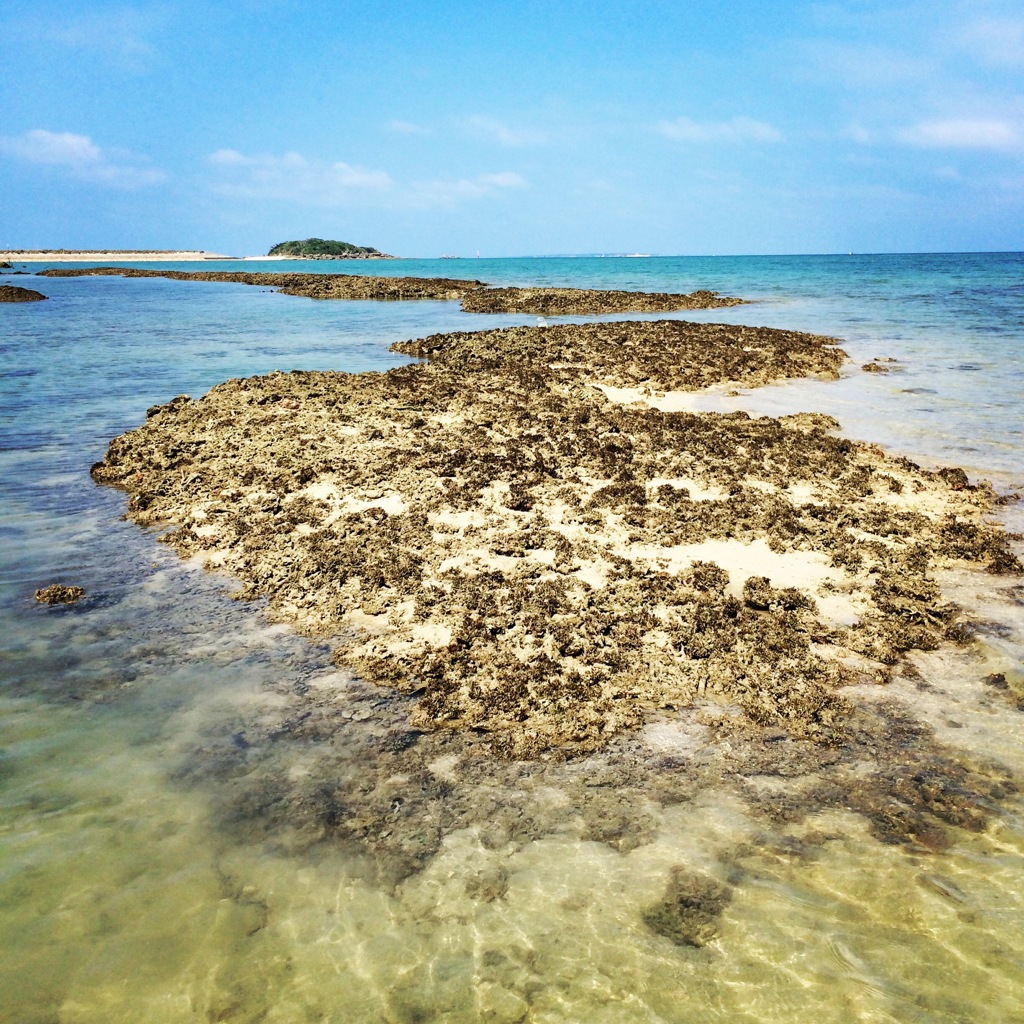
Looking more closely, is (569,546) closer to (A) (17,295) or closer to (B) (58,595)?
(B) (58,595)

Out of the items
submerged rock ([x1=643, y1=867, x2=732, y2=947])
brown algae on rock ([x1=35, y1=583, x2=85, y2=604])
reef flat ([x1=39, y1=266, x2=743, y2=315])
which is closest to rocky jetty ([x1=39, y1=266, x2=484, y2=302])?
reef flat ([x1=39, y1=266, x2=743, y2=315])

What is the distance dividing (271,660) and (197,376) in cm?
1444

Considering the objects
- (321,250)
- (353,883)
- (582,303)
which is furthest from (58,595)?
(321,250)

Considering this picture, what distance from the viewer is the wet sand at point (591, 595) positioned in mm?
3979

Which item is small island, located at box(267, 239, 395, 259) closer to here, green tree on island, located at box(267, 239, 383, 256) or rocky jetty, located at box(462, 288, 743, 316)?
green tree on island, located at box(267, 239, 383, 256)

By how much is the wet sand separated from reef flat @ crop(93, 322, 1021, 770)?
0.03 metres

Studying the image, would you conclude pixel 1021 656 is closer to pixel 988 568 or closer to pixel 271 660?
pixel 988 568

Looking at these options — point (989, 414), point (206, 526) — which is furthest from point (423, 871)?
point (989, 414)

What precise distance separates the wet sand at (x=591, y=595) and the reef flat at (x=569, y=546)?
28 mm

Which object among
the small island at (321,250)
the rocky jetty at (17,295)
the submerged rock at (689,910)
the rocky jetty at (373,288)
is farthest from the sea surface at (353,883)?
the small island at (321,250)

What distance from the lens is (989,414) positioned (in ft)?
41.2

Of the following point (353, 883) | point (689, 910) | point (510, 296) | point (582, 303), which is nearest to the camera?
point (689, 910)

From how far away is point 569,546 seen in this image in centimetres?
684

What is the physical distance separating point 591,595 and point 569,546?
988 mm
